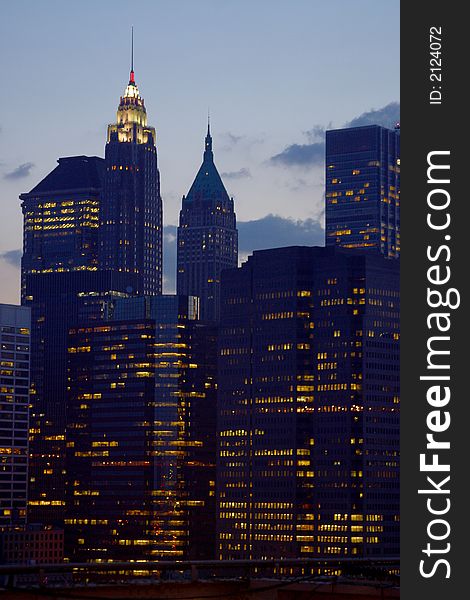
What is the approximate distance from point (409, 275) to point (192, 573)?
22.5 ft

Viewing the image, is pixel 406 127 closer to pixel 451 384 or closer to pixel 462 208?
pixel 462 208

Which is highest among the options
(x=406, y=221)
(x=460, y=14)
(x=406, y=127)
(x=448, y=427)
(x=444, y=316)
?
(x=460, y=14)

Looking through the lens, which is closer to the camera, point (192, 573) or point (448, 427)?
point (448, 427)

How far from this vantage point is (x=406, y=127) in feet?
80.8

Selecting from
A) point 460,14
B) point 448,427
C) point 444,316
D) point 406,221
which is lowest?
point 448,427

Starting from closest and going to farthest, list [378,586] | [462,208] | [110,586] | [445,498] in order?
[445,498] < [462,208] < [110,586] < [378,586]

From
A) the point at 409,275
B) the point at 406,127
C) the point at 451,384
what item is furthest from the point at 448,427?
the point at 406,127

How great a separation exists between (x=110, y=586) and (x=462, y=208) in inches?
356

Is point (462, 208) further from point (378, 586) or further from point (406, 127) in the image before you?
point (378, 586)

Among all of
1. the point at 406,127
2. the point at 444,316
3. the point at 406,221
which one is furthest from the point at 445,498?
the point at 406,127

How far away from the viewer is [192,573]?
26578 millimetres

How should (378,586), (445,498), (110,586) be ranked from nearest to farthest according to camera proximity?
1. (445,498)
2. (110,586)
3. (378,586)

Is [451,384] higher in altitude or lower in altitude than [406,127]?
lower

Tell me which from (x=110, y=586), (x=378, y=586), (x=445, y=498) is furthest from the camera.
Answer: (x=378, y=586)
